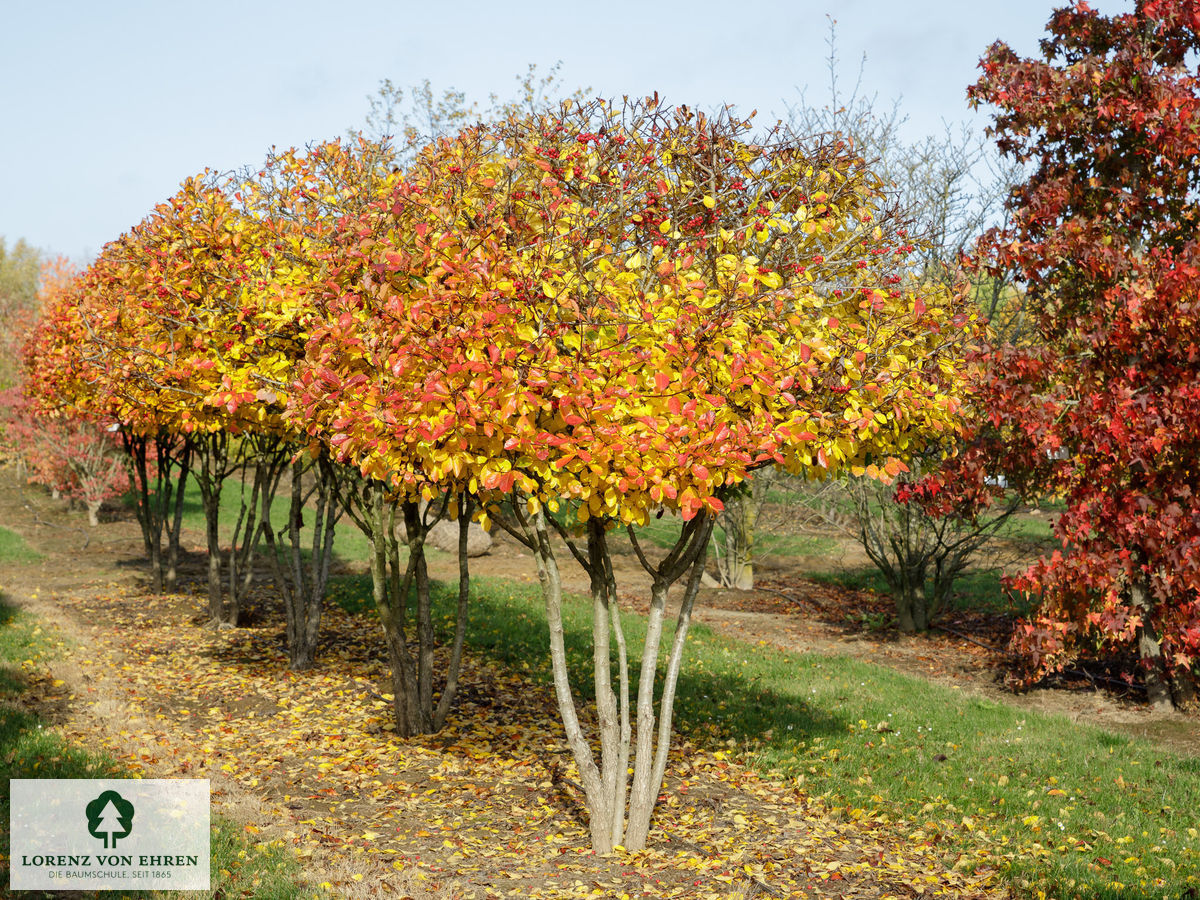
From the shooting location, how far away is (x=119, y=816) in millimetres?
4680

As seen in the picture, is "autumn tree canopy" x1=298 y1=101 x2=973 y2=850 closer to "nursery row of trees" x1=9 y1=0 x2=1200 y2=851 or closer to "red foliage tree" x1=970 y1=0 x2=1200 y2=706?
"nursery row of trees" x1=9 y1=0 x2=1200 y2=851

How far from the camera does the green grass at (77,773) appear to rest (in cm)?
405

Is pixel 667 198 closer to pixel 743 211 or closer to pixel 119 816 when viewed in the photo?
pixel 743 211

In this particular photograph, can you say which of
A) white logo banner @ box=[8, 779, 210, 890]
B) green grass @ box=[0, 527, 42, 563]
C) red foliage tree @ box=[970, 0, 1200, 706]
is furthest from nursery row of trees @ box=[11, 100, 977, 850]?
green grass @ box=[0, 527, 42, 563]

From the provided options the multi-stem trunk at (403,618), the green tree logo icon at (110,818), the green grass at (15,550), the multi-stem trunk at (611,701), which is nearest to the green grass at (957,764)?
the multi-stem trunk at (611,701)

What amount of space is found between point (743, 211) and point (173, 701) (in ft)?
19.3

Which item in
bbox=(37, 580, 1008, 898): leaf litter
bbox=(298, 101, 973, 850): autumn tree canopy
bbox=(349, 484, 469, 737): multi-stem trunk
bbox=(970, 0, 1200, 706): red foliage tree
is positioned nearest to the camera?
bbox=(298, 101, 973, 850): autumn tree canopy

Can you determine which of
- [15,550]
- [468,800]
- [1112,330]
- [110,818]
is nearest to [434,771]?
[468,800]

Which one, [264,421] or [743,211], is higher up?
[743,211]

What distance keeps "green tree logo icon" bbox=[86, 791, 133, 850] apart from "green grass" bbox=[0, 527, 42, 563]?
1213 cm

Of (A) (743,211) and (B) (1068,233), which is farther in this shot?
(B) (1068,233)

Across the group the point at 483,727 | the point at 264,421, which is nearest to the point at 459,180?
the point at 264,421

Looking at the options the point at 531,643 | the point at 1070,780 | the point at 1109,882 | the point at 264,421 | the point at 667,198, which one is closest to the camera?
the point at 1109,882

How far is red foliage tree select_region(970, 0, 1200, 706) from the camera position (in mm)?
7102
